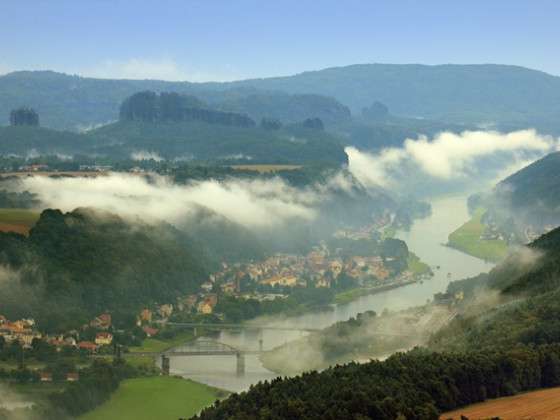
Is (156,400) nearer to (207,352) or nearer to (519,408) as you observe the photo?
(207,352)

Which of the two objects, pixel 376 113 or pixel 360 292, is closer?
pixel 360 292

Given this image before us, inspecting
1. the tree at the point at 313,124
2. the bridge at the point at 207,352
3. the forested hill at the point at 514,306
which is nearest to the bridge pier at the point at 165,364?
the bridge at the point at 207,352

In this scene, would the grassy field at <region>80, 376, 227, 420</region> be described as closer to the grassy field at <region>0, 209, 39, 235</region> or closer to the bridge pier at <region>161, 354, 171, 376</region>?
the bridge pier at <region>161, 354, 171, 376</region>

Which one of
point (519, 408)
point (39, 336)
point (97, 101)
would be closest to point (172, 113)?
point (97, 101)

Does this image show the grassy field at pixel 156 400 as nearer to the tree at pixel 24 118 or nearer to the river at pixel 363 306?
the river at pixel 363 306

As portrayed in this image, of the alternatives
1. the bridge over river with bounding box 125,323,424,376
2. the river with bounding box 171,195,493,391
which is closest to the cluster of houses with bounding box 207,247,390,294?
the river with bounding box 171,195,493,391

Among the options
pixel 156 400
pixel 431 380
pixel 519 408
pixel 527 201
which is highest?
pixel 527 201

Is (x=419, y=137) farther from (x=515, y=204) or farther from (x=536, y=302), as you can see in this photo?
(x=536, y=302)
